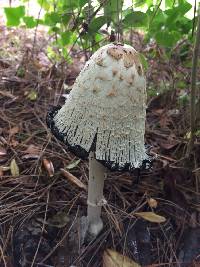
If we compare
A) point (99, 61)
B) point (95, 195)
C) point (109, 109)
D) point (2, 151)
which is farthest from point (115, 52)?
point (2, 151)

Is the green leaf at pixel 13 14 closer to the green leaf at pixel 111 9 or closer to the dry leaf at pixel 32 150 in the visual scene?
the green leaf at pixel 111 9

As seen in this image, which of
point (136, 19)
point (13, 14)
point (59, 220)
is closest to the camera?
point (59, 220)

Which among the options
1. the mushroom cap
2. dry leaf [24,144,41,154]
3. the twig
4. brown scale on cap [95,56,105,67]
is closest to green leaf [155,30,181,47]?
the twig

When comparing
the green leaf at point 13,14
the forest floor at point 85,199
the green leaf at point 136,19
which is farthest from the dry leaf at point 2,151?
the green leaf at point 136,19

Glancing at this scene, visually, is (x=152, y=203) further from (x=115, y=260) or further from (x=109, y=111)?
(x=109, y=111)

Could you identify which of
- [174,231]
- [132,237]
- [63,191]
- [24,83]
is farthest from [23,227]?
[24,83]

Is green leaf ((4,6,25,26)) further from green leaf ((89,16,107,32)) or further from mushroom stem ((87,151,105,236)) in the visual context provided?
mushroom stem ((87,151,105,236))
